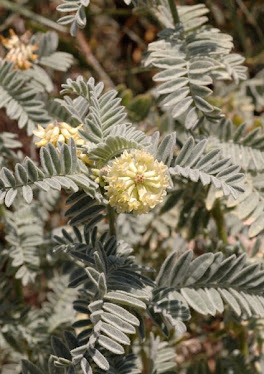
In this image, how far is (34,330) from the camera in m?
1.57

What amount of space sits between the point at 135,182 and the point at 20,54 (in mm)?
685

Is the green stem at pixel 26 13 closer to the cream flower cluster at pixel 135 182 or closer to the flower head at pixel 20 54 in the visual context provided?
the flower head at pixel 20 54

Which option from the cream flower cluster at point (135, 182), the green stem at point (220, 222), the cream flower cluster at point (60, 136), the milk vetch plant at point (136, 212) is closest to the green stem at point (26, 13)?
the milk vetch plant at point (136, 212)

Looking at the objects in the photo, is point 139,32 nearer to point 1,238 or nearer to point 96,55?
point 96,55

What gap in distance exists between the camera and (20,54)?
5.32 feet

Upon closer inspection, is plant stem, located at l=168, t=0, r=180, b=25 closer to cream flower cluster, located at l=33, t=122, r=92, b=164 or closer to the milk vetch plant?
the milk vetch plant

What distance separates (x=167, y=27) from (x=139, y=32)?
124 centimetres

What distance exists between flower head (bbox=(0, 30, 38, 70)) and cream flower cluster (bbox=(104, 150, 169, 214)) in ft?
2.04

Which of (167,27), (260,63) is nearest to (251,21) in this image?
(260,63)

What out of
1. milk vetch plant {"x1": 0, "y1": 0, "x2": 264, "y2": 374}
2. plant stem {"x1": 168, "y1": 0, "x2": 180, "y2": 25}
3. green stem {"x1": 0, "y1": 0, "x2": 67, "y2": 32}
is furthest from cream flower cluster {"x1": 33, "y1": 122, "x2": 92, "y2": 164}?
green stem {"x1": 0, "y1": 0, "x2": 67, "y2": 32}

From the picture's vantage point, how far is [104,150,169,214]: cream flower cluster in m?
1.08

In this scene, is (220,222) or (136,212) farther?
(220,222)

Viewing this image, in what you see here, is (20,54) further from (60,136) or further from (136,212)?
(136,212)

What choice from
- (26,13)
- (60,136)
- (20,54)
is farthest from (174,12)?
(26,13)
